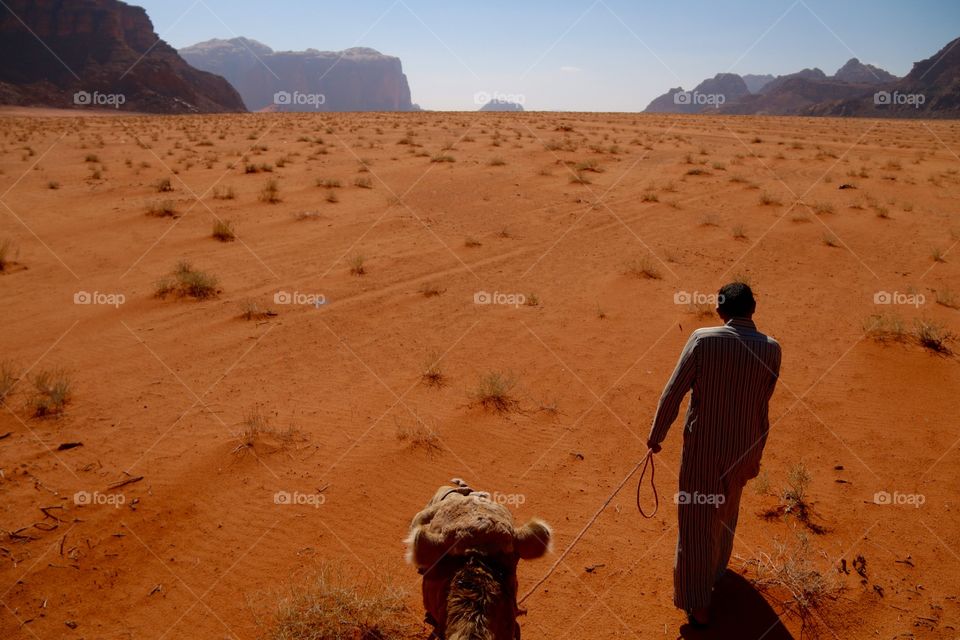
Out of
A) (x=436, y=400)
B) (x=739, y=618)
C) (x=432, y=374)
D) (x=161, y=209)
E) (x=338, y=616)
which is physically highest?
(x=161, y=209)

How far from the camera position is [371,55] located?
192750 millimetres

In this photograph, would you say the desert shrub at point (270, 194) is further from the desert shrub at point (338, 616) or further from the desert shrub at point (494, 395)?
the desert shrub at point (338, 616)

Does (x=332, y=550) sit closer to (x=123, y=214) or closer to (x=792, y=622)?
(x=792, y=622)

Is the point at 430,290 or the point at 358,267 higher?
the point at 358,267

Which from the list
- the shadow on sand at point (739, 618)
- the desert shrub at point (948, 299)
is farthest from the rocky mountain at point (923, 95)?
the shadow on sand at point (739, 618)

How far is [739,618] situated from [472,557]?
267 centimetres

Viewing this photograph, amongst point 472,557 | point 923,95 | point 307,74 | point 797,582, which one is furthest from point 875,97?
point 307,74

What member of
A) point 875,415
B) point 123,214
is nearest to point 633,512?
point 875,415

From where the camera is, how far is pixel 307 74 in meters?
170

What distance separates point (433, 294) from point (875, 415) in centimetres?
628

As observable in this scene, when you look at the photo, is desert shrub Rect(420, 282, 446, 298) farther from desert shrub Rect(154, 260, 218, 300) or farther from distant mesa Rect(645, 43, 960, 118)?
distant mesa Rect(645, 43, 960, 118)

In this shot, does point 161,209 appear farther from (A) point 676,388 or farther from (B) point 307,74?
(B) point 307,74

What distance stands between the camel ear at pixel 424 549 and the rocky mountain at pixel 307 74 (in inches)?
6600

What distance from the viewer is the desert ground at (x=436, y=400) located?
12.9 feet
